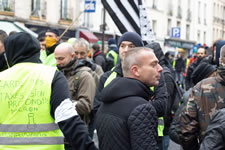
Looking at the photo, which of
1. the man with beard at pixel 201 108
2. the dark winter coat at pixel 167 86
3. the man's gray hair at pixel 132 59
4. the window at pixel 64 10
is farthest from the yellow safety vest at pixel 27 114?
the window at pixel 64 10

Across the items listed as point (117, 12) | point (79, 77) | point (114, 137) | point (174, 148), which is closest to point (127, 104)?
point (114, 137)

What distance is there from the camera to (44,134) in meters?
2.90

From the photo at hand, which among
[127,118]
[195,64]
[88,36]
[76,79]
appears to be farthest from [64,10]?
[127,118]

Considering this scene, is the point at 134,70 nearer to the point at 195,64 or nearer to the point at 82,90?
the point at 82,90

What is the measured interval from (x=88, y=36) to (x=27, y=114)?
78.4 feet

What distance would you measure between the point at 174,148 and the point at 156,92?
349 cm

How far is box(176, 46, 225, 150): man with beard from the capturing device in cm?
318

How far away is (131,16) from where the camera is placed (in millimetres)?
6246

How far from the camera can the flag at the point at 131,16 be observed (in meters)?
6.03

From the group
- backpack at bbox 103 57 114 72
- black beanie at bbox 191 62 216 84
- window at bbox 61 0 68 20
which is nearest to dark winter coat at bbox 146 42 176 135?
black beanie at bbox 191 62 216 84

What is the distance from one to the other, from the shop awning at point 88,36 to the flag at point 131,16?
19709 millimetres

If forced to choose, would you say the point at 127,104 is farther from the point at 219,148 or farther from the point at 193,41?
the point at 193,41

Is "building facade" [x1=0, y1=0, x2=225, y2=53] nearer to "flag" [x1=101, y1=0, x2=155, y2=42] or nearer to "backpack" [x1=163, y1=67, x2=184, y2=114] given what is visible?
"flag" [x1=101, y1=0, x2=155, y2=42]

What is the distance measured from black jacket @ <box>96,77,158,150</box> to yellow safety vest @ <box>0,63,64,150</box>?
0.40m
